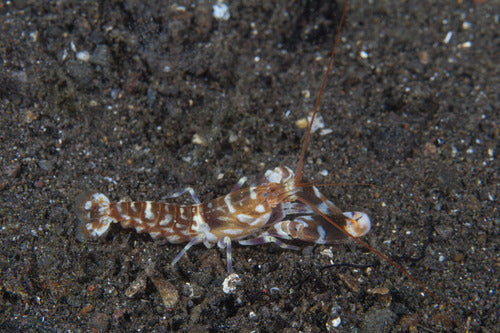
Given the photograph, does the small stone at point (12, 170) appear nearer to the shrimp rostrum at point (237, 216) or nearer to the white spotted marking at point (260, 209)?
the shrimp rostrum at point (237, 216)

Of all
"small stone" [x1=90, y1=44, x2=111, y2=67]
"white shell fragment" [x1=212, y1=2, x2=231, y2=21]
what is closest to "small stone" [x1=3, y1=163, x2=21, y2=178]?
"small stone" [x1=90, y1=44, x2=111, y2=67]

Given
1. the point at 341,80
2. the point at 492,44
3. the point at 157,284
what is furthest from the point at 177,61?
the point at 492,44

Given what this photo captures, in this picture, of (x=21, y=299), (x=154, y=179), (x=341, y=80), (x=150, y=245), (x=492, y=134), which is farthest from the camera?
(x=341, y=80)

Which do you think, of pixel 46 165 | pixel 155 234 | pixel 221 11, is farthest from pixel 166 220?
pixel 221 11

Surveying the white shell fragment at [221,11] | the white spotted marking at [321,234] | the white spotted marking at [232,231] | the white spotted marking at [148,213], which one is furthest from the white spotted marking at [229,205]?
the white shell fragment at [221,11]

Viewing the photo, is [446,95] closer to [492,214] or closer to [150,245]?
[492,214]

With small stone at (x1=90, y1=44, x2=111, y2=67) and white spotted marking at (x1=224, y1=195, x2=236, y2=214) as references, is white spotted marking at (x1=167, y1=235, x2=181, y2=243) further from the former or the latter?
small stone at (x1=90, y1=44, x2=111, y2=67)
